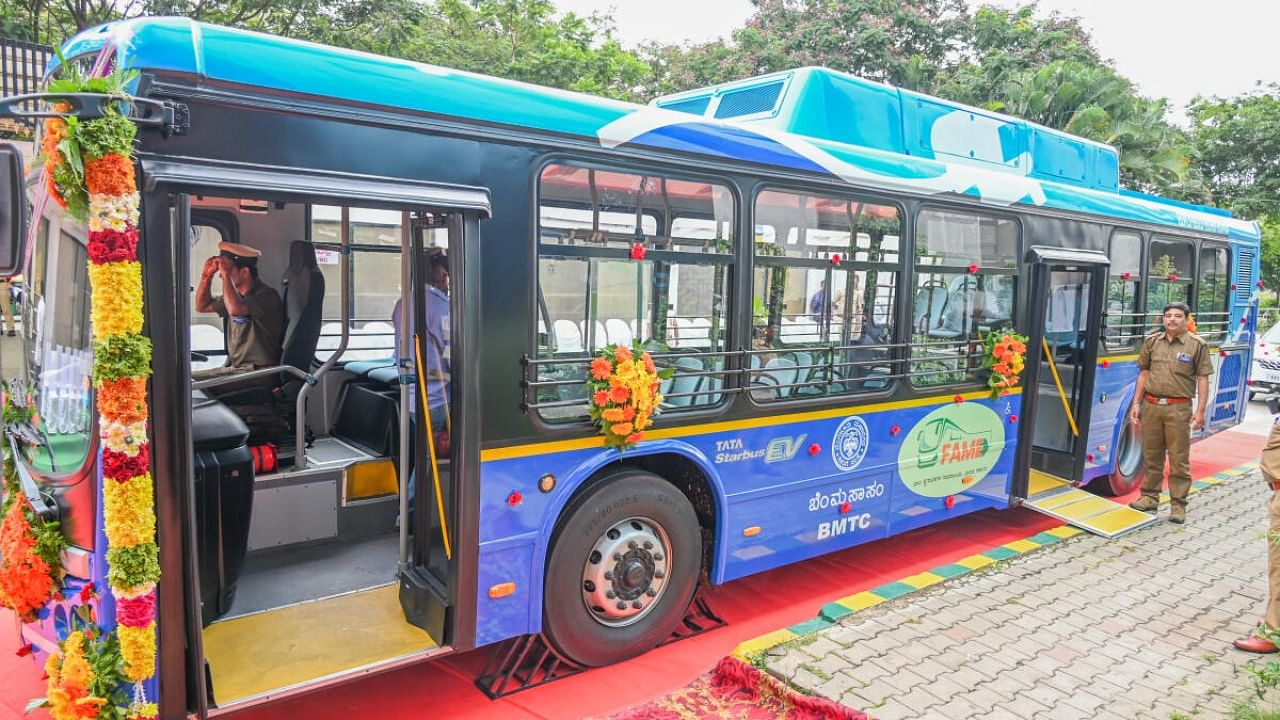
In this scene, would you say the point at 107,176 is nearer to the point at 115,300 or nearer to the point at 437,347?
the point at 115,300

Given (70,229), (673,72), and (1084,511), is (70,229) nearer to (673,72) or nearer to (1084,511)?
(1084,511)

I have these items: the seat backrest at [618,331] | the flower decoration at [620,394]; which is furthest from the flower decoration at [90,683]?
the seat backrest at [618,331]

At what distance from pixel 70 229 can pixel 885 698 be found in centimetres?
400

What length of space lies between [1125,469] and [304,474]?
25.8 ft

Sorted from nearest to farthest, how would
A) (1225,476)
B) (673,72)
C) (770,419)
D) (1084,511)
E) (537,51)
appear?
(770,419), (1084,511), (1225,476), (537,51), (673,72)

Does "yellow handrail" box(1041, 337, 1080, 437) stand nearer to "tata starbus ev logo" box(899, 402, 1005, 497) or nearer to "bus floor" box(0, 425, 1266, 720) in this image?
"tata starbus ev logo" box(899, 402, 1005, 497)

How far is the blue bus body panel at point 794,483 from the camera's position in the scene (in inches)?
154

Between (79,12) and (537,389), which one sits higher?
(79,12)

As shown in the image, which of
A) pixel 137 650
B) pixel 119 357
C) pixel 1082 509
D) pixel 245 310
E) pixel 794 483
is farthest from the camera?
pixel 1082 509

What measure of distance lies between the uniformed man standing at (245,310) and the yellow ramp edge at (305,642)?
83.0 inches

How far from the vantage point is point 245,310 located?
5.62m

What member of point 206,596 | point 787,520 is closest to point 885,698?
point 787,520

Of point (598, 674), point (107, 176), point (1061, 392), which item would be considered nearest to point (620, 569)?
point (598, 674)

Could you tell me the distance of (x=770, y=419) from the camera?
4.96 meters
